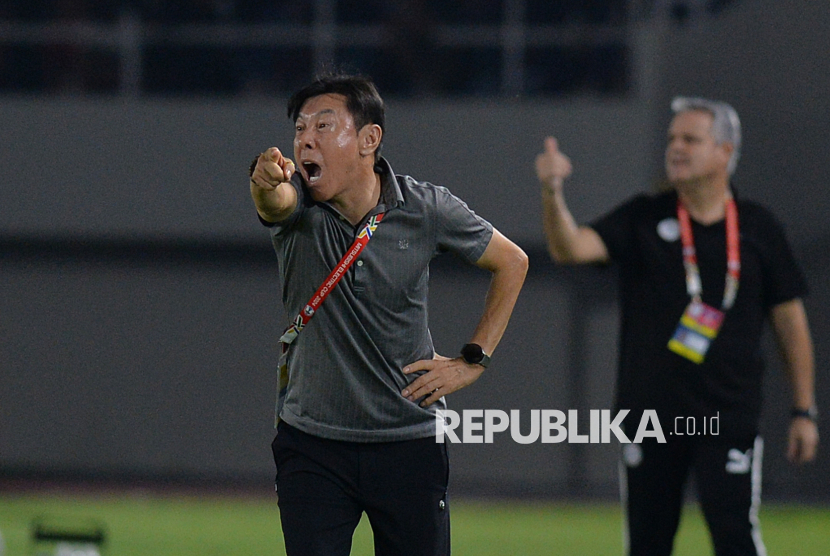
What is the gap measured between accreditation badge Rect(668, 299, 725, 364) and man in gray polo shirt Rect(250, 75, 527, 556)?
156 centimetres

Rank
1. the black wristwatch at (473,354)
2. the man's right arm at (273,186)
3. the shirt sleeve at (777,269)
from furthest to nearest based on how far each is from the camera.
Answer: the shirt sleeve at (777,269), the black wristwatch at (473,354), the man's right arm at (273,186)

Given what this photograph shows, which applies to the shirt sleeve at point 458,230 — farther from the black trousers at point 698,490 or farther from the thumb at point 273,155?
the black trousers at point 698,490

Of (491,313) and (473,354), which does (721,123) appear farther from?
(473,354)

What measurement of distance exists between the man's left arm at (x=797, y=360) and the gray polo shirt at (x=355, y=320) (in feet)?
6.70

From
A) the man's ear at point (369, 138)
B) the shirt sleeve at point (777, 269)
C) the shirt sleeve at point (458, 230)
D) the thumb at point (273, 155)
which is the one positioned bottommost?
the shirt sleeve at point (777, 269)

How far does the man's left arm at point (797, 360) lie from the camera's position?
203 inches

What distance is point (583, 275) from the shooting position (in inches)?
560

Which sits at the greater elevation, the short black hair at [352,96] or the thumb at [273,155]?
the short black hair at [352,96]

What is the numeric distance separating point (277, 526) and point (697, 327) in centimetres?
561

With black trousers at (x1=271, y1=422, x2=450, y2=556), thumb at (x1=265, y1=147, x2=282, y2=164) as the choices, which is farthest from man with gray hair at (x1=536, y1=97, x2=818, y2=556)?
thumb at (x1=265, y1=147, x2=282, y2=164)

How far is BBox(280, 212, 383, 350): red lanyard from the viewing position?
3.61 meters

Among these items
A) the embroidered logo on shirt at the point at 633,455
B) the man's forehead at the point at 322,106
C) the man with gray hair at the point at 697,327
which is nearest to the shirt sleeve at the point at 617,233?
the man with gray hair at the point at 697,327

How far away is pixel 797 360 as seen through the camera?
5199 mm

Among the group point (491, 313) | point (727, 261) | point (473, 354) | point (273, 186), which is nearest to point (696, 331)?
point (727, 261)
